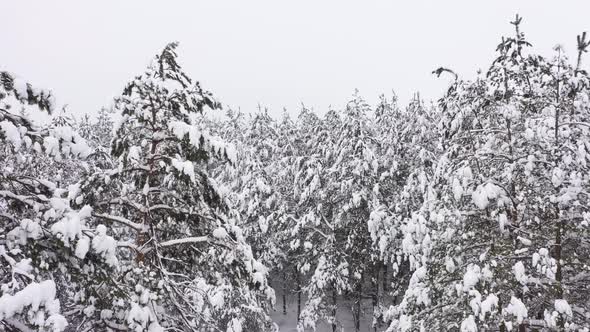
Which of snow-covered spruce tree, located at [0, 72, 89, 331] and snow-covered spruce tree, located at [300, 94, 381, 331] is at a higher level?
snow-covered spruce tree, located at [300, 94, 381, 331]

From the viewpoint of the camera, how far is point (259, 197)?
24.1 metres

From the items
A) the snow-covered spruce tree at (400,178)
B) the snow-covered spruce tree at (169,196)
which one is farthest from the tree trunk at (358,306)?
the snow-covered spruce tree at (169,196)

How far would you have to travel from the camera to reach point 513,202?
7.92m

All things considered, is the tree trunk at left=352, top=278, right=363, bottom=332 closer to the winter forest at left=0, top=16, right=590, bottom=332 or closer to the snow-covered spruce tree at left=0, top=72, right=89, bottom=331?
the winter forest at left=0, top=16, right=590, bottom=332

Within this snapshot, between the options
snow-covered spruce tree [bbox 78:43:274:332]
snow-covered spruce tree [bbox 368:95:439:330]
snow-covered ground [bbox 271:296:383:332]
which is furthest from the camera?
snow-covered ground [bbox 271:296:383:332]

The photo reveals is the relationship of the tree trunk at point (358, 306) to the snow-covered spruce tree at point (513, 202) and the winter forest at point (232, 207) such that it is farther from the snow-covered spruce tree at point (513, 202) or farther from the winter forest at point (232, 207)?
the snow-covered spruce tree at point (513, 202)

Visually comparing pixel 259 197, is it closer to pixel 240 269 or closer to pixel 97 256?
pixel 240 269

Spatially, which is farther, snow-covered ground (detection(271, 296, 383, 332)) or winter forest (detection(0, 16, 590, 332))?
snow-covered ground (detection(271, 296, 383, 332))

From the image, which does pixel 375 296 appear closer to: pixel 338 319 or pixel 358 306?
pixel 358 306

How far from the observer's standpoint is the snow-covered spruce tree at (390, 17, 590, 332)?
7.43m

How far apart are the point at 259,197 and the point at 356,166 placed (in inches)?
241

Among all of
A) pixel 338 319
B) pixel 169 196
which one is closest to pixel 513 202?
pixel 169 196

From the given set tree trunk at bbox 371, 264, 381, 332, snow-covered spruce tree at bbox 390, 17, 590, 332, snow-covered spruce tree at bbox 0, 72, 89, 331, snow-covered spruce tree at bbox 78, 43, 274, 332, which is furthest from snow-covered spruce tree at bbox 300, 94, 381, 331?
snow-covered spruce tree at bbox 0, 72, 89, 331

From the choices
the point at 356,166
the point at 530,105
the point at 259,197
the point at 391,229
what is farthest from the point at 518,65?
the point at 259,197
